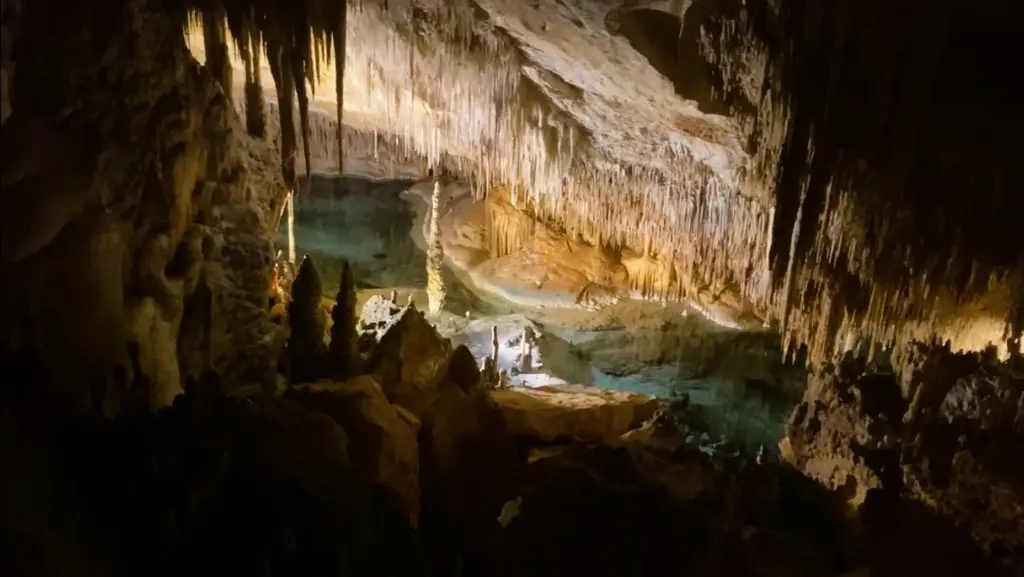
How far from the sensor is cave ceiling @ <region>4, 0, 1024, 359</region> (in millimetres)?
4828

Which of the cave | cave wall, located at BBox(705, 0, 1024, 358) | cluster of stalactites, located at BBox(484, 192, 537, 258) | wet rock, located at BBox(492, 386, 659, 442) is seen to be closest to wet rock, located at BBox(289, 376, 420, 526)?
the cave

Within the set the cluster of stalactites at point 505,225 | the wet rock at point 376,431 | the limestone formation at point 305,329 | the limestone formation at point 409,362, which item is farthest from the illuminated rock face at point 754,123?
the cluster of stalactites at point 505,225

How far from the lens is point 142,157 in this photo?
15.1 ft

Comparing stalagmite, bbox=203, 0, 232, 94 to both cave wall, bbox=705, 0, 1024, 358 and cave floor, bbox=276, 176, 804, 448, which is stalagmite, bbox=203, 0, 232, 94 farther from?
cave floor, bbox=276, 176, 804, 448

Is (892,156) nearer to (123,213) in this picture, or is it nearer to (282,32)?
(282,32)

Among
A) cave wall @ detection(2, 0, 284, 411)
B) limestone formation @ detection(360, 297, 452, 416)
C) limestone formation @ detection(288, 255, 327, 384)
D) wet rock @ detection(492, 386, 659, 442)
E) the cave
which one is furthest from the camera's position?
wet rock @ detection(492, 386, 659, 442)

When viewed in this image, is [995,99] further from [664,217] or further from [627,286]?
[627,286]

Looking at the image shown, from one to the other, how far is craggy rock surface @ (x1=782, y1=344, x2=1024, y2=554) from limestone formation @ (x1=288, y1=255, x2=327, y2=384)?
12.2 ft

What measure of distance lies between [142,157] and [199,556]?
236 cm

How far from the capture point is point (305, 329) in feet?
20.2

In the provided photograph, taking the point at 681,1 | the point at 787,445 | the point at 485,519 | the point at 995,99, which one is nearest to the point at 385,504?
the point at 485,519

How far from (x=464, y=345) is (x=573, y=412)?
4.16 ft

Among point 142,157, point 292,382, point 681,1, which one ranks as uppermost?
point 681,1

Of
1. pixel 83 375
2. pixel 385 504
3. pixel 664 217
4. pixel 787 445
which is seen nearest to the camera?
pixel 385 504
